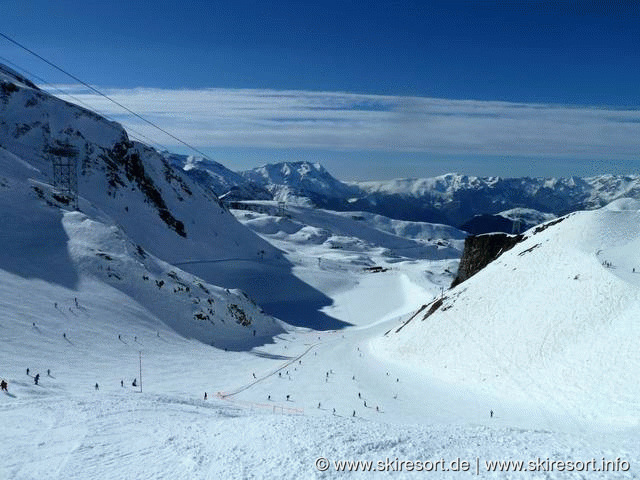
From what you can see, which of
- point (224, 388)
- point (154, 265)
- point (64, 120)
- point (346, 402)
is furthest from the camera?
point (64, 120)

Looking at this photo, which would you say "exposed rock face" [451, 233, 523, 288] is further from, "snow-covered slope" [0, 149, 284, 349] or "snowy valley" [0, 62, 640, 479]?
"snow-covered slope" [0, 149, 284, 349]

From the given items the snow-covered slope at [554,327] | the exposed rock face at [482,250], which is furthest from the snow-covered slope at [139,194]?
the snow-covered slope at [554,327]

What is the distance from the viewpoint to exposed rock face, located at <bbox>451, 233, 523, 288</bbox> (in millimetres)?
59072

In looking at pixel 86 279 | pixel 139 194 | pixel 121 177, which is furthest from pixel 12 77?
pixel 86 279

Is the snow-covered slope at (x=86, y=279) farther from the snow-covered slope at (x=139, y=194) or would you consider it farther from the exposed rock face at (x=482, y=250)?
the exposed rock face at (x=482, y=250)

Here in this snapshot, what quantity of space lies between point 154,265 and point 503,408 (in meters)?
48.8

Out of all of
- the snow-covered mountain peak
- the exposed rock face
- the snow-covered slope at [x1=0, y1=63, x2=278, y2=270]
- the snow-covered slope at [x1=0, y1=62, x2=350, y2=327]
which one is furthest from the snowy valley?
the snow-covered mountain peak

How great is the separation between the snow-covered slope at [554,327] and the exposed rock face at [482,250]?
10.4m

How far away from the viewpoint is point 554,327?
30.7 meters

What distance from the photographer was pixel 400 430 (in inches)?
760

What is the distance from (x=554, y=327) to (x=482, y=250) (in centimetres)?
3248

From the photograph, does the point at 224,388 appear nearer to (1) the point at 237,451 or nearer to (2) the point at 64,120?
(1) the point at 237,451

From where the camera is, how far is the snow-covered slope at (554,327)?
24.6 m

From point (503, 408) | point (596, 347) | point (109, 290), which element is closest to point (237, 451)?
point (503, 408)
